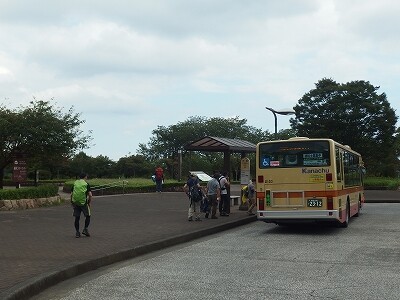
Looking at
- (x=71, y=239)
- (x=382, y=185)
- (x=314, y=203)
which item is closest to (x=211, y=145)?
(x=314, y=203)

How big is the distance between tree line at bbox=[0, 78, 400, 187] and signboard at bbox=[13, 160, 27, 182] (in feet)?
2.98

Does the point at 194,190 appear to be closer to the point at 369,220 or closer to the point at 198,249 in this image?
the point at 198,249

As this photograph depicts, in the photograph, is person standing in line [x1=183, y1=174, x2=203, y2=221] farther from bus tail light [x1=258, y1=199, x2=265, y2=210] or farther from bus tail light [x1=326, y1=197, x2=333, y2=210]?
bus tail light [x1=326, y1=197, x2=333, y2=210]

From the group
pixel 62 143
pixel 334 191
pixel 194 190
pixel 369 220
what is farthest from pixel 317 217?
pixel 62 143

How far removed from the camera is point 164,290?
7723 mm

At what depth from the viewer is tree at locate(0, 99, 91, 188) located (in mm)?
23359

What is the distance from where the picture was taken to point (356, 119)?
174 feet

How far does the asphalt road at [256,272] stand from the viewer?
7566 millimetres

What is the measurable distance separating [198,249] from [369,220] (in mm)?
10170

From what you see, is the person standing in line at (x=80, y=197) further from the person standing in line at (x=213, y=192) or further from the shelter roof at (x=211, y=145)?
the shelter roof at (x=211, y=145)

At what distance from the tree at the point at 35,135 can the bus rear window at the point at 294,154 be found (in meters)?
11.5

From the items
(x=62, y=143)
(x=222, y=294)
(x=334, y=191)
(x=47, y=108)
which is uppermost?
(x=47, y=108)

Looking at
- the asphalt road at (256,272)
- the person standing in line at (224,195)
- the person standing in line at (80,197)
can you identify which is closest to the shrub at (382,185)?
the person standing in line at (224,195)

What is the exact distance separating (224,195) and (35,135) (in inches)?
373
